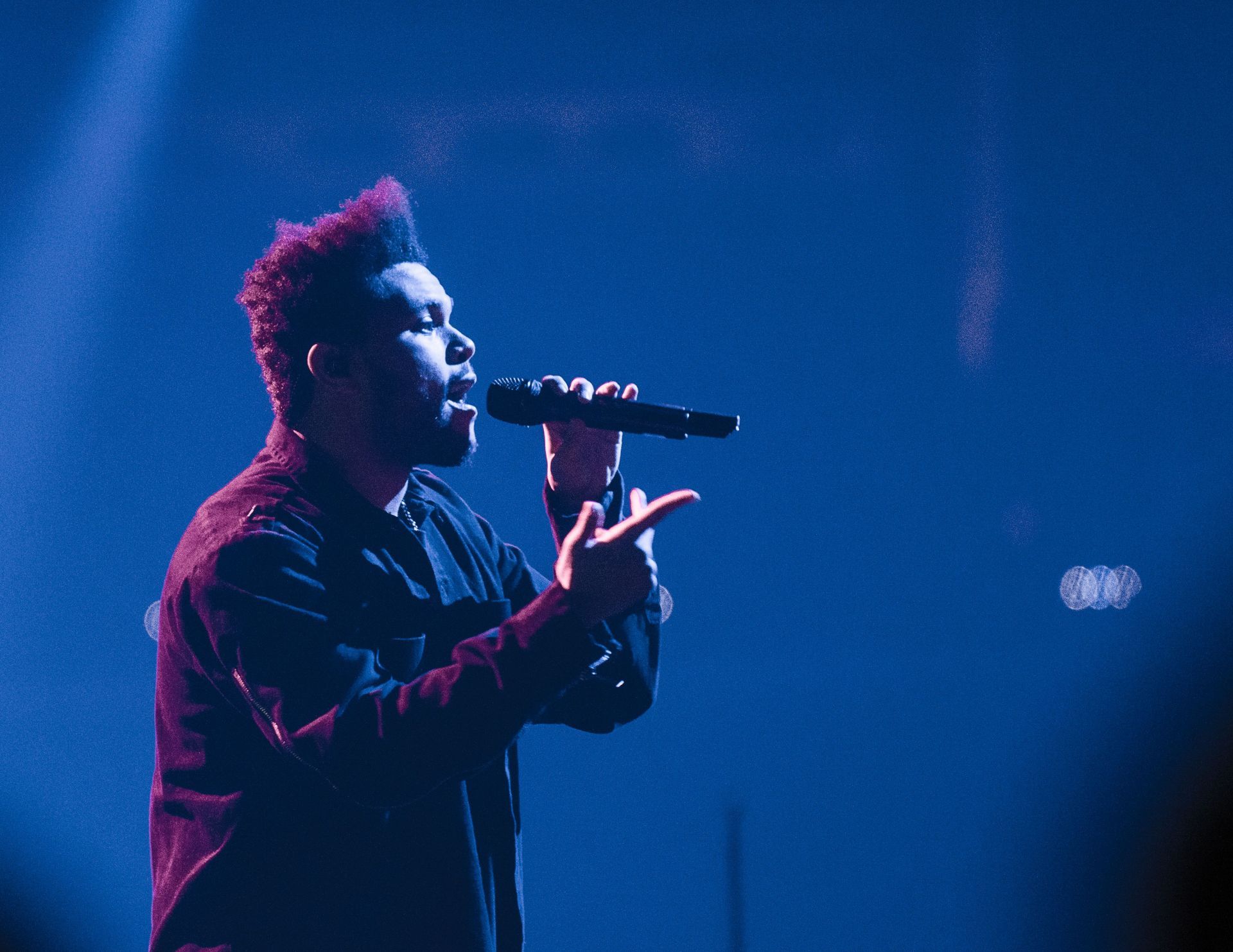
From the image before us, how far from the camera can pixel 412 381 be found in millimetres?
1363

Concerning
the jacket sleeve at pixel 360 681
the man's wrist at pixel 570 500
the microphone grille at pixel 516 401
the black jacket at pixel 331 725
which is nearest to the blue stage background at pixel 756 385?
the man's wrist at pixel 570 500

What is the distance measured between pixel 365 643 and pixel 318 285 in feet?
1.66

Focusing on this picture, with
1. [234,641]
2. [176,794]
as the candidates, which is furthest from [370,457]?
[176,794]

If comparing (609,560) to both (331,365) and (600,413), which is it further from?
(331,365)

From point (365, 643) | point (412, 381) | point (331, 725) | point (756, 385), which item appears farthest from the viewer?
point (756, 385)

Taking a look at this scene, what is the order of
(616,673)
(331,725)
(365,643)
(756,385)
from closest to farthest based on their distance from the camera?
(331,725)
(365,643)
(616,673)
(756,385)

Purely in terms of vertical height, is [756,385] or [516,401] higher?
[756,385]

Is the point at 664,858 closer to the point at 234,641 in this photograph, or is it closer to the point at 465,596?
the point at 465,596

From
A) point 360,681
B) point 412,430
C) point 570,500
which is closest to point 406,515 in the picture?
point 412,430

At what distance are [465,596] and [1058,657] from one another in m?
2.25

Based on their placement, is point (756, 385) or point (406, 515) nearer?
point (406, 515)

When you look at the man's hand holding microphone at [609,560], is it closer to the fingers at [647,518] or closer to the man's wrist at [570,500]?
the fingers at [647,518]

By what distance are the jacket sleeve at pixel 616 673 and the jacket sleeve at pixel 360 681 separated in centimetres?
37

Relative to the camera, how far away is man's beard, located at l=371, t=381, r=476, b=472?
4.46ft
